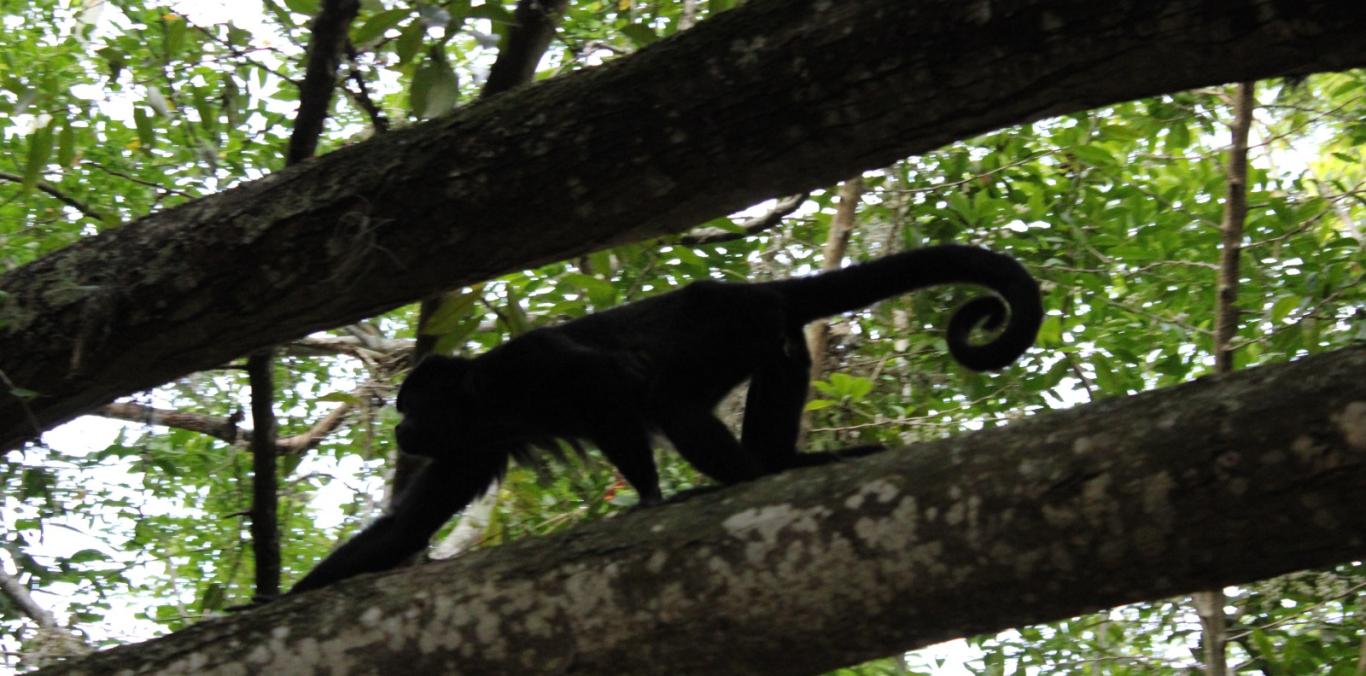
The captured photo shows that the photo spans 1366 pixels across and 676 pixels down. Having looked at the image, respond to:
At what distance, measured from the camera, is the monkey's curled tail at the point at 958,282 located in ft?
9.98

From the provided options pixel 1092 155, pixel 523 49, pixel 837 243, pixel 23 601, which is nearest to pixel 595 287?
pixel 523 49

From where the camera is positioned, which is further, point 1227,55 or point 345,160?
point 345,160

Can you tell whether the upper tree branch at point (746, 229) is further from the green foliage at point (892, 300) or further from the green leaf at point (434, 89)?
the green leaf at point (434, 89)

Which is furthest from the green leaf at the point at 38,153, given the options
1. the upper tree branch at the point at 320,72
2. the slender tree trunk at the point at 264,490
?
the slender tree trunk at the point at 264,490

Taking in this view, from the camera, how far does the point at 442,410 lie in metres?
3.75

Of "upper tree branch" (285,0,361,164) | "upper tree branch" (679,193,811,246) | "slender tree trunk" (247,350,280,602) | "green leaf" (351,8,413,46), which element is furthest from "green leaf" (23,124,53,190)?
"upper tree branch" (679,193,811,246)

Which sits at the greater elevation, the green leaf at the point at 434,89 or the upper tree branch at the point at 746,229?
the upper tree branch at the point at 746,229

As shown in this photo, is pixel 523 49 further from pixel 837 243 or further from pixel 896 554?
pixel 896 554

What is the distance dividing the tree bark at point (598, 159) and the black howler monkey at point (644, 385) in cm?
92

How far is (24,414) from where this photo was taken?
2.83 m

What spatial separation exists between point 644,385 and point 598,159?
1.20 metres

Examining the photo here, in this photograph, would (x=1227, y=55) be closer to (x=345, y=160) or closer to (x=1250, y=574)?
(x=1250, y=574)

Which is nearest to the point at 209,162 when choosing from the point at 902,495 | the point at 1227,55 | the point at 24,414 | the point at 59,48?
the point at 24,414

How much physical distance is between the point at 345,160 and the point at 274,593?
1.16 meters
